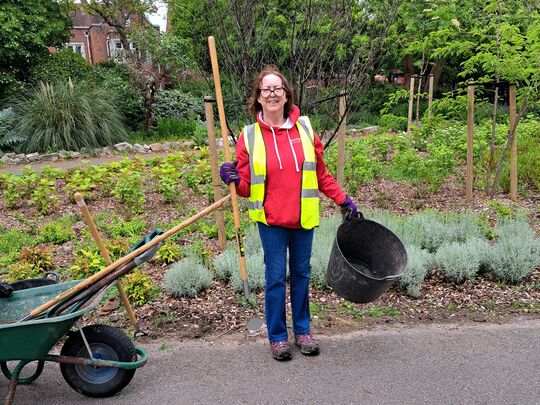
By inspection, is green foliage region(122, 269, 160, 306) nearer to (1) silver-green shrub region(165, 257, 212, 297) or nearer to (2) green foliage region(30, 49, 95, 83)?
(1) silver-green shrub region(165, 257, 212, 297)

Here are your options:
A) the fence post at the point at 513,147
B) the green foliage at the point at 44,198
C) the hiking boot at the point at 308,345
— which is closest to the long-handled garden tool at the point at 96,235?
the hiking boot at the point at 308,345

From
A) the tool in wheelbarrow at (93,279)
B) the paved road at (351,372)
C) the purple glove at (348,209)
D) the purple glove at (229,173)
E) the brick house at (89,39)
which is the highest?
the brick house at (89,39)

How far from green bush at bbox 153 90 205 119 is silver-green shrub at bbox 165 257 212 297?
41.9 feet

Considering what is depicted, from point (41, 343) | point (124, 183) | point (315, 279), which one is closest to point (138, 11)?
point (124, 183)

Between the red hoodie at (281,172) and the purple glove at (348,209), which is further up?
the red hoodie at (281,172)

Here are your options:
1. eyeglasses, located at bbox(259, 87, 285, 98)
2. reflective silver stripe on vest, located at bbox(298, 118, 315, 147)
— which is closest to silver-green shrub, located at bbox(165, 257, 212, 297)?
reflective silver stripe on vest, located at bbox(298, 118, 315, 147)

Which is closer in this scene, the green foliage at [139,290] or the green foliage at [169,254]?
→ the green foliage at [139,290]

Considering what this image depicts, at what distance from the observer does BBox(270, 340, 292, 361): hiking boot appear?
3557 millimetres

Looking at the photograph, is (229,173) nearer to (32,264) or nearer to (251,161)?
(251,161)

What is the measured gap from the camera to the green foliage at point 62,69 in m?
15.3

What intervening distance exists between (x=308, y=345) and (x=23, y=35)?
1438cm

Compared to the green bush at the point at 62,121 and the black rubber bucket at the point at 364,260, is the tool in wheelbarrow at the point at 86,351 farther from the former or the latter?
the green bush at the point at 62,121

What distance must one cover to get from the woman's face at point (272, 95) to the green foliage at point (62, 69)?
43.5 feet

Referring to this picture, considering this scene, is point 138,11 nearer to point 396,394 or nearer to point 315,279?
point 315,279
